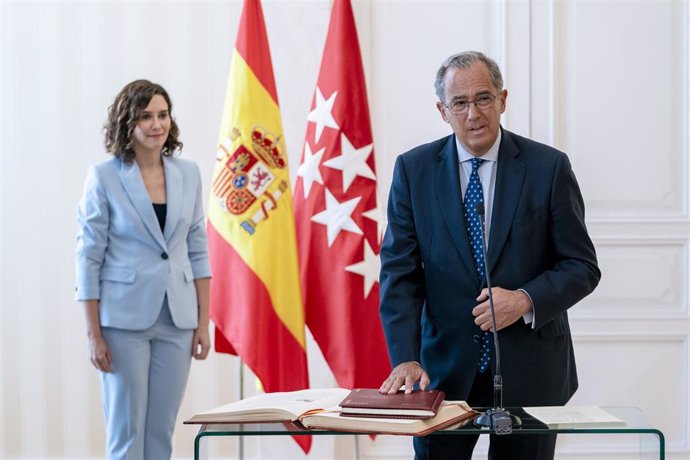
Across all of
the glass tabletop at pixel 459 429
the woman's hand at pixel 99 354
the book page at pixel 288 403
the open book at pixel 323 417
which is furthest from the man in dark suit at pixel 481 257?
the woman's hand at pixel 99 354

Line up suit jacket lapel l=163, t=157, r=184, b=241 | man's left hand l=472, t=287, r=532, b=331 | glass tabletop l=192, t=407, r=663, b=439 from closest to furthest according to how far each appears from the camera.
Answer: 1. glass tabletop l=192, t=407, r=663, b=439
2. man's left hand l=472, t=287, r=532, b=331
3. suit jacket lapel l=163, t=157, r=184, b=241

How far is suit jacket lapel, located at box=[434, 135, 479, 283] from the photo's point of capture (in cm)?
193

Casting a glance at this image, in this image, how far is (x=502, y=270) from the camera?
192 centimetres

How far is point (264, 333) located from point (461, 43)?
1628mm

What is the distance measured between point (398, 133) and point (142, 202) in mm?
1429

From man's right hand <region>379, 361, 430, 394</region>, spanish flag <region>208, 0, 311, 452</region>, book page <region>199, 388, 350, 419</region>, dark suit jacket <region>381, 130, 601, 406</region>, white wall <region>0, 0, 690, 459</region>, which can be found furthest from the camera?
white wall <region>0, 0, 690, 459</region>

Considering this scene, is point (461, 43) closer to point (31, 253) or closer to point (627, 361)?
point (627, 361)

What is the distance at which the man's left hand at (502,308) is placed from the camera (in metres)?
1.78

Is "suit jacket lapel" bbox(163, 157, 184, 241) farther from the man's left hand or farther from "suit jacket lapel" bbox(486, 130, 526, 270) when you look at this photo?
the man's left hand

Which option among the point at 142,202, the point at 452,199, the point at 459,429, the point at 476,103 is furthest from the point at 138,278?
the point at 459,429

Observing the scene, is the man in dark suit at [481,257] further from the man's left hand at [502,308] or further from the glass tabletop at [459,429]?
the glass tabletop at [459,429]

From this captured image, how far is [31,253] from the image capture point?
396cm

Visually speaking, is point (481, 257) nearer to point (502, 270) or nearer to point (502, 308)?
point (502, 270)

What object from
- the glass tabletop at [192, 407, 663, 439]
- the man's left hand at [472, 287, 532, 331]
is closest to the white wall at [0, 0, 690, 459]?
the man's left hand at [472, 287, 532, 331]
